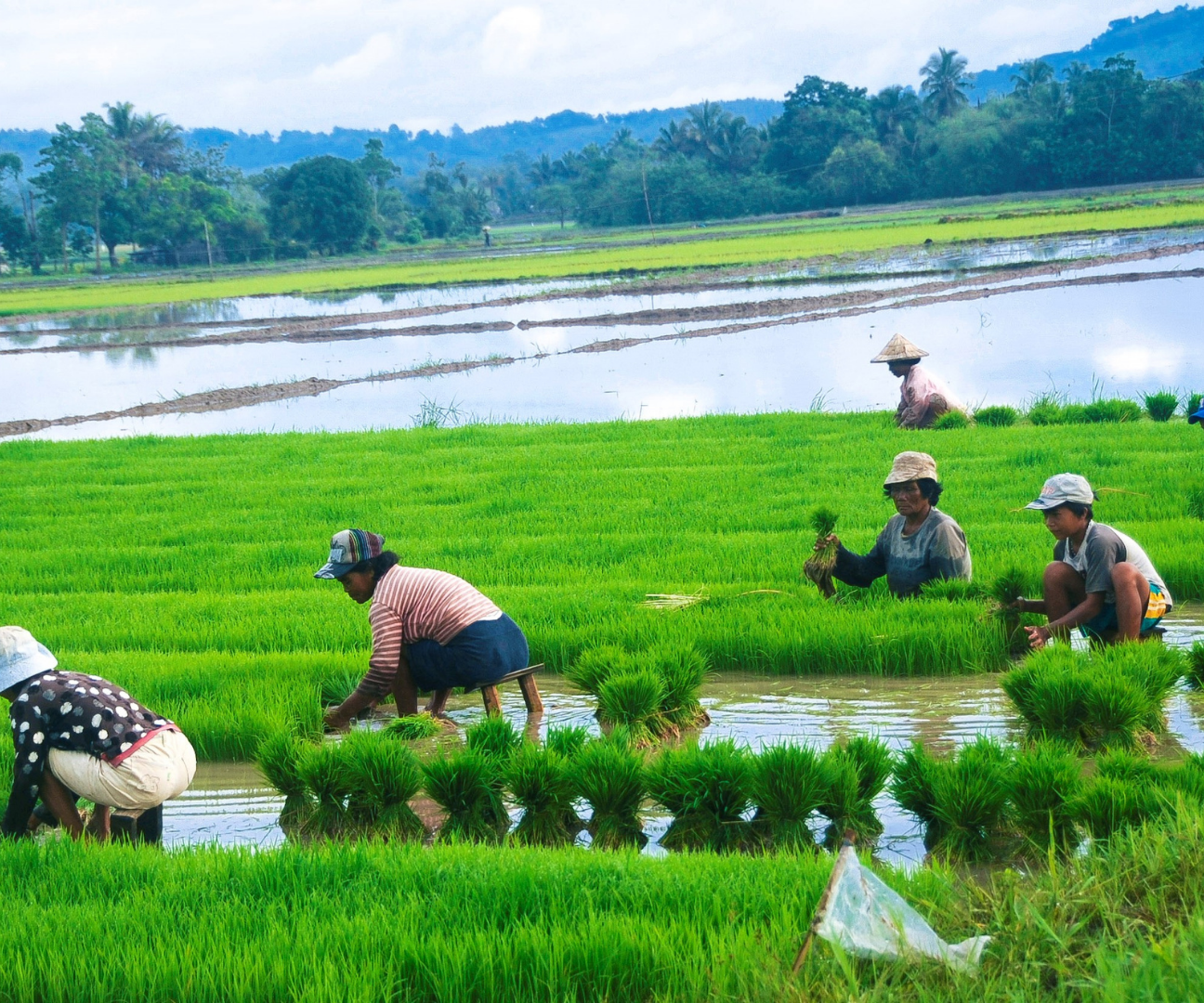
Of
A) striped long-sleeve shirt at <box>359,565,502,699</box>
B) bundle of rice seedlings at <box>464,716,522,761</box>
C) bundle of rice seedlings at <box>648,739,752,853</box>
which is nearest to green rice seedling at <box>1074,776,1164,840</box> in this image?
bundle of rice seedlings at <box>648,739,752,853</box>

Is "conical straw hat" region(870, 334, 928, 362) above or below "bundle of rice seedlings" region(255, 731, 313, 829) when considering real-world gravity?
above

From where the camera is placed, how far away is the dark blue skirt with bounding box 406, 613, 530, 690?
194 inches

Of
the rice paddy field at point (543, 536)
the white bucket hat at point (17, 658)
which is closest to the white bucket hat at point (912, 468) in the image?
the rice paddy field at point (543, 536)

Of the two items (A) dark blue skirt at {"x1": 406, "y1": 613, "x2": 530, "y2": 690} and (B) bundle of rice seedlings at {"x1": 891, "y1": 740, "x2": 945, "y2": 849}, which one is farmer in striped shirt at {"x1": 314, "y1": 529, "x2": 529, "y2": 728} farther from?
(B) bundle of rice seedlings at {"x1": 891, "y1": 740, "x2": 945, "y2": 849}

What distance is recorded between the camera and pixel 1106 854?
3.10 metres

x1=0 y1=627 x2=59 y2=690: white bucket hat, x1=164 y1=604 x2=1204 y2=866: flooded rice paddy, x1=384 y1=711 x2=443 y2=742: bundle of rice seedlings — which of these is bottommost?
x1=164 y1=604 x2=1204 y2=866: flooded rice paddy

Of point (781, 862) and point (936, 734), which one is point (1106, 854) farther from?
point (936, 734)

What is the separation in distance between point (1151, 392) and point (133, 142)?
73.1 metres

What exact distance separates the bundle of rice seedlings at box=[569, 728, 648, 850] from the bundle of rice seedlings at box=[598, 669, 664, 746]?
715 mm

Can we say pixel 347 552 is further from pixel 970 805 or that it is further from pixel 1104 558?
pixel 1104 558

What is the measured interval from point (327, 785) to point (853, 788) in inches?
71.2

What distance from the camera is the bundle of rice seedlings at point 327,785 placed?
426cm

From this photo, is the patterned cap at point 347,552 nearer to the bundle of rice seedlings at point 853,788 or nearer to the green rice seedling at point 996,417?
the bundle of rice seedlings at point 853,788

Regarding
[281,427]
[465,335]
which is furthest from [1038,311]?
[281,427]
